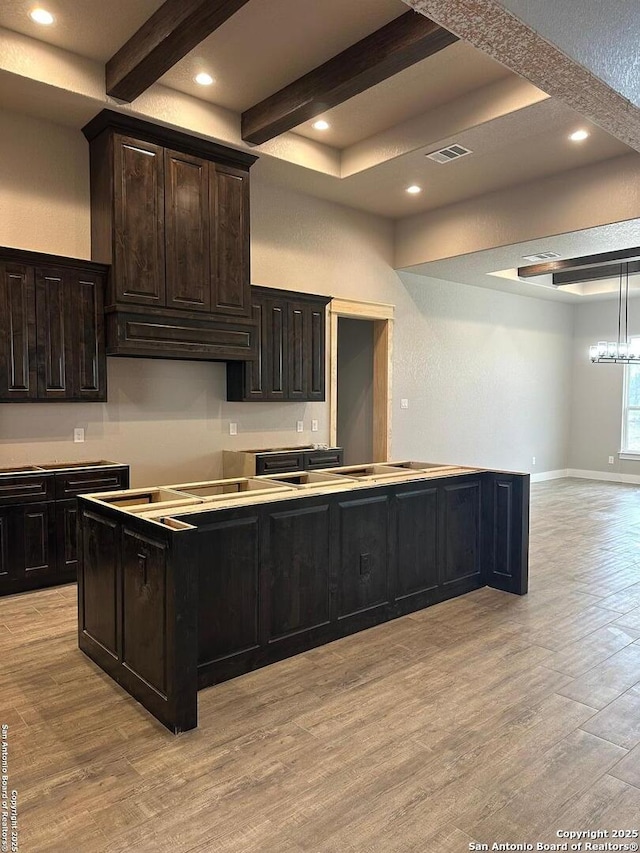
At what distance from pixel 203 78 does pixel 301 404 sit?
320 centimetres

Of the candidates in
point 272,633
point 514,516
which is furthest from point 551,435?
point 272,633

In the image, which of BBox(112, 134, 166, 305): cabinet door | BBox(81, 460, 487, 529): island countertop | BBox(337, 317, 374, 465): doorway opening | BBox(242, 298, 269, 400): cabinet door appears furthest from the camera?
BBox(337, 317, 374, 465): doorway opening

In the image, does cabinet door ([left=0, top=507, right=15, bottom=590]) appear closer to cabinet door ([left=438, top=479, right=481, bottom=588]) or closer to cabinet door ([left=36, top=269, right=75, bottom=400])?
cabinet door ([left=36, top=269, right=75, bottom=400])

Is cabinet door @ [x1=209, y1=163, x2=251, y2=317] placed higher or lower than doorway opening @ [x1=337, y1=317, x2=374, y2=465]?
higher

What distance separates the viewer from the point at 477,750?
2.39m

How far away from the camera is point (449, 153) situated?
17.1 ft

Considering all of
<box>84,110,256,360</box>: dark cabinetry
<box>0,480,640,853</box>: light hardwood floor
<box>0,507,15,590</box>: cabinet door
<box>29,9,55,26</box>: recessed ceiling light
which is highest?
<box>29,9,55,26</box>: recessed ceiling light

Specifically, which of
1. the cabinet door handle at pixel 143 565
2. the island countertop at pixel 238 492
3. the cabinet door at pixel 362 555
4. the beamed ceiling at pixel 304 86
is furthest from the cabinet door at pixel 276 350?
the cabinet door handle at pixel 143 565

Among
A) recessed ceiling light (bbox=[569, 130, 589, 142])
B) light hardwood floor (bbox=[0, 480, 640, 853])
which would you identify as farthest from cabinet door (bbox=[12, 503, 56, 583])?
recessed ceiling light (bbox=[569, 130, 589, 142])

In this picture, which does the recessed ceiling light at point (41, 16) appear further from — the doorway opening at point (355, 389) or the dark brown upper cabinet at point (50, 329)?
the doorway opening at point (355, 389)

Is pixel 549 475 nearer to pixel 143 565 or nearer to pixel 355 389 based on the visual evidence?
pixel 355 389

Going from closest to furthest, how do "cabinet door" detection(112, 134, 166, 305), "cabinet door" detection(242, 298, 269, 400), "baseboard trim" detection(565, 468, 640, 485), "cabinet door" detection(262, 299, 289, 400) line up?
"cabinet door" detection(112, 134, 166, 305) < "cabinet door" detection(242, 298, 269, 400) < "cabinet door" detection(262, 299, 289, 400) < "baseboard trim" detection(565, 468, 640, 485)

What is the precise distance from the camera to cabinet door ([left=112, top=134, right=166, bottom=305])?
15.0 ft

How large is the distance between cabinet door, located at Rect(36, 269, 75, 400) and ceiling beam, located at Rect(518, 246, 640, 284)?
569 cm
